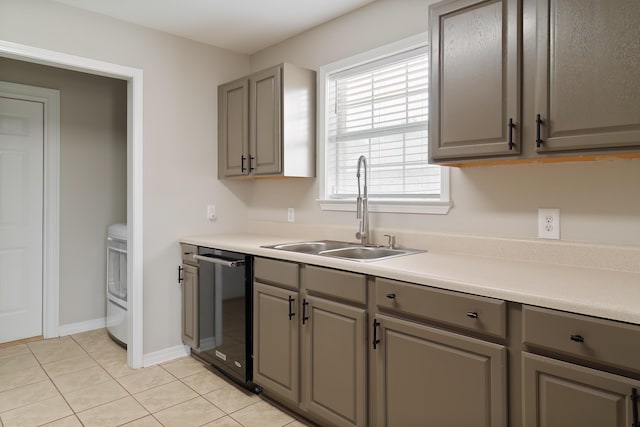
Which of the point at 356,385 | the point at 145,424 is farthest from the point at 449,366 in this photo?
the point at 145,424

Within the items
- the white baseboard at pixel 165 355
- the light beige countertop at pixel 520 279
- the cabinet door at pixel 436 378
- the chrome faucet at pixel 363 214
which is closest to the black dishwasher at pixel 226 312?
the white baseboard at pixel 165 355

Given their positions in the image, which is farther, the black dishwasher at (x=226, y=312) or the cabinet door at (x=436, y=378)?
the black dishwasher at (x=226, y=312)

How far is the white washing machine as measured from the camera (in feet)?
10.7

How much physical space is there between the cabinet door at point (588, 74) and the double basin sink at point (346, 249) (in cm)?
97

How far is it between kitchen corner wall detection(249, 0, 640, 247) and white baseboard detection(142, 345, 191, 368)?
138 centimetres

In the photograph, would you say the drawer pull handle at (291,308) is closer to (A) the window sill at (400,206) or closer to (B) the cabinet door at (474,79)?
(A) the window sill at (400,206)

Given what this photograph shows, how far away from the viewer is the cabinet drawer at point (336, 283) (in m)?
1.87

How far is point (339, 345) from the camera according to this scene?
1980 mm

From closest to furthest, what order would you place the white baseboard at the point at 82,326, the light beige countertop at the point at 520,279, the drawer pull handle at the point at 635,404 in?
1. the drawer pull handle at the point at 635,404
2. the light beige countertop at the point at 520,279
3. the white baseboard at the point at 82,326

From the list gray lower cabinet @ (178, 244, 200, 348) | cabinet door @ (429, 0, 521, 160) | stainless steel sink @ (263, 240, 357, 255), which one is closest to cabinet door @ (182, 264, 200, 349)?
gray lower cabinet @ (178, 244, 200, 348)

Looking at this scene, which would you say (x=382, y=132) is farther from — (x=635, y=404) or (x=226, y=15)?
(x=635, y=404)

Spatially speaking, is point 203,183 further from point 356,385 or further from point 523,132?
point 523,132

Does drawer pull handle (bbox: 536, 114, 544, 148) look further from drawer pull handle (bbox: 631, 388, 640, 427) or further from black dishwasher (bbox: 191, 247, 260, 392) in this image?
black dishwasher (bbox: 191, 247, 260, 392)

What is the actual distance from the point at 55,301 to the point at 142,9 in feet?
8.50
